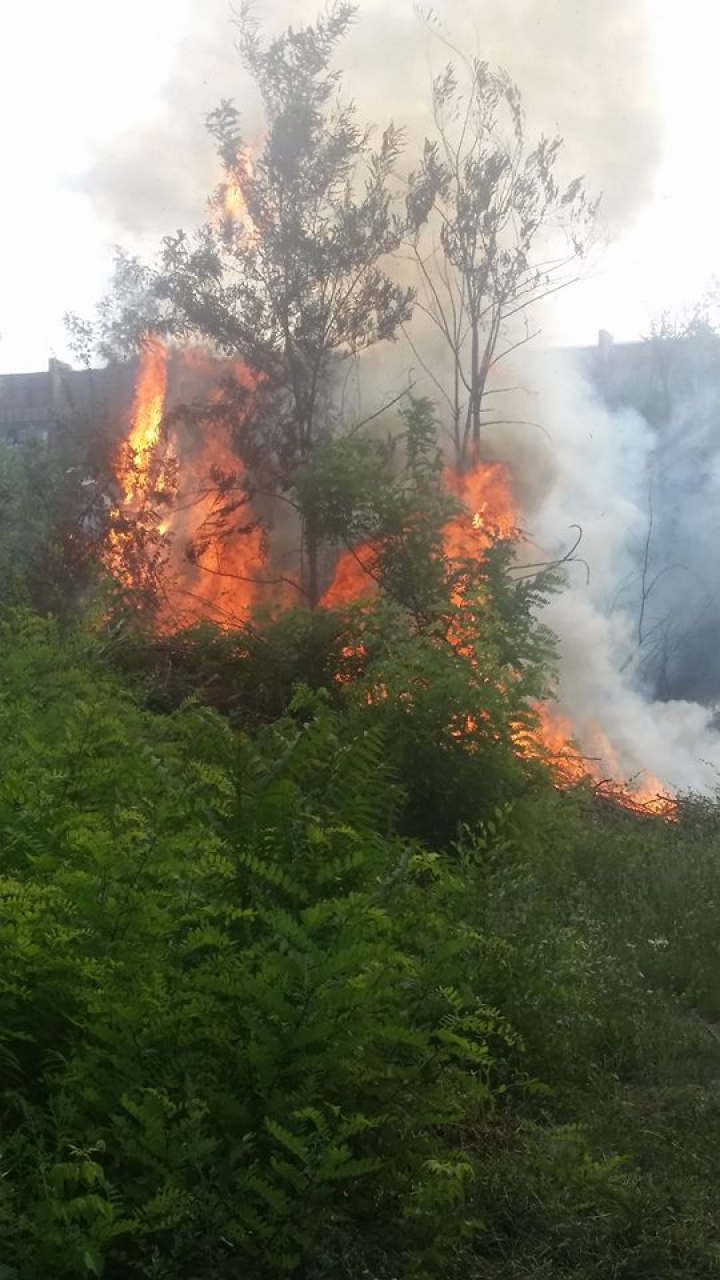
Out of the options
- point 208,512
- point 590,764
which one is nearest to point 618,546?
point 208,512

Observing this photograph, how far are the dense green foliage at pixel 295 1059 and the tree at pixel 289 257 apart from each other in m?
12.5

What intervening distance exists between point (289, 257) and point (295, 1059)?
49.0ft

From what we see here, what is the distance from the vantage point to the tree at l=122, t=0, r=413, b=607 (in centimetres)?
1727

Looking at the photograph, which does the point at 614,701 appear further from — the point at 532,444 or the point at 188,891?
the point at 188,891

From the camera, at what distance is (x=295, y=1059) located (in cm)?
361

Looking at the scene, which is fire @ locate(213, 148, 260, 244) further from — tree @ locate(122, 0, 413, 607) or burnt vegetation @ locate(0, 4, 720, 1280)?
burnt vegetation @ locate(0, 4, 720, 1280)

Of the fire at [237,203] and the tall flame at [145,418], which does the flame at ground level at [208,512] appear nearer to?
the tall flame at [145,418]

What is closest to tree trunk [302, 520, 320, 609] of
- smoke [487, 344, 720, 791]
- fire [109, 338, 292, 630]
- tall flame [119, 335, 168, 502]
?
fire [109, 338, 292, 630]

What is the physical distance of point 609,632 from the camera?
19.7 metres

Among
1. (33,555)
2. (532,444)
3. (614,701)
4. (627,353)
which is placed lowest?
(614,701)

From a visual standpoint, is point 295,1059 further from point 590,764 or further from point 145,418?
point 145,418

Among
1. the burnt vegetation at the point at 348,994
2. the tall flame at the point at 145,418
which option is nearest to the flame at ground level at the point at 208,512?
the tall flame at the point at 145,418

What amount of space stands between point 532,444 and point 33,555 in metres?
8.08

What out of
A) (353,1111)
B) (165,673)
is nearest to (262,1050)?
(353,1111)
